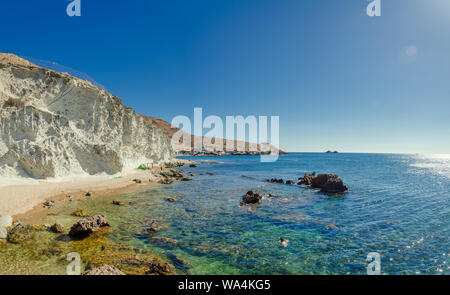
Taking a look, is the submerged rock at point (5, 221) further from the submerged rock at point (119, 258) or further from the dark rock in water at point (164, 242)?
the dark rock in water at point (164, 242)

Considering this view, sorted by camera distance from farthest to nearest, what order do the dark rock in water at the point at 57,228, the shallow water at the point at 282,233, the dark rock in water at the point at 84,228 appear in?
the dark rock in water at the point at 57,228 → the dark rock in water at the point at 84,228 → the shallow water at the point at 282,233

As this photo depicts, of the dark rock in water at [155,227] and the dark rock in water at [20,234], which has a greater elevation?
the dark rock in water at [20,234]

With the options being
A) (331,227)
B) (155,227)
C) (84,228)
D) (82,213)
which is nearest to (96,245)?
(84,228)

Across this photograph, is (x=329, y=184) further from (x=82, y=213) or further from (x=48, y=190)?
(x=48, y=190)

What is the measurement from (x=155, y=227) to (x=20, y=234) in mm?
6496

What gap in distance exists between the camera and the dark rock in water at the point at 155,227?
494 inches

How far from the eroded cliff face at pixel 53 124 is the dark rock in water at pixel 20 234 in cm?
1375

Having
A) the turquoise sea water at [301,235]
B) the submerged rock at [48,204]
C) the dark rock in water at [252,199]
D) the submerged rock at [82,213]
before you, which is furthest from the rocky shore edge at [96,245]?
the dark rock in water at [252,199]

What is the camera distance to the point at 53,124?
933 inches

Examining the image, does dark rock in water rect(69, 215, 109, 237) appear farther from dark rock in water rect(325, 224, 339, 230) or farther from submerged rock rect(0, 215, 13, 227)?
dark rock in water rect(325, 224, 339, 230)

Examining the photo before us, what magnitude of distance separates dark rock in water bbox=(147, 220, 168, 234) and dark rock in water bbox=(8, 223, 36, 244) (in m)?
5.79

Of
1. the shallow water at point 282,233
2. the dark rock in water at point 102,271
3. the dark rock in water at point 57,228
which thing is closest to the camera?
the dark rock in water at point 102,271
